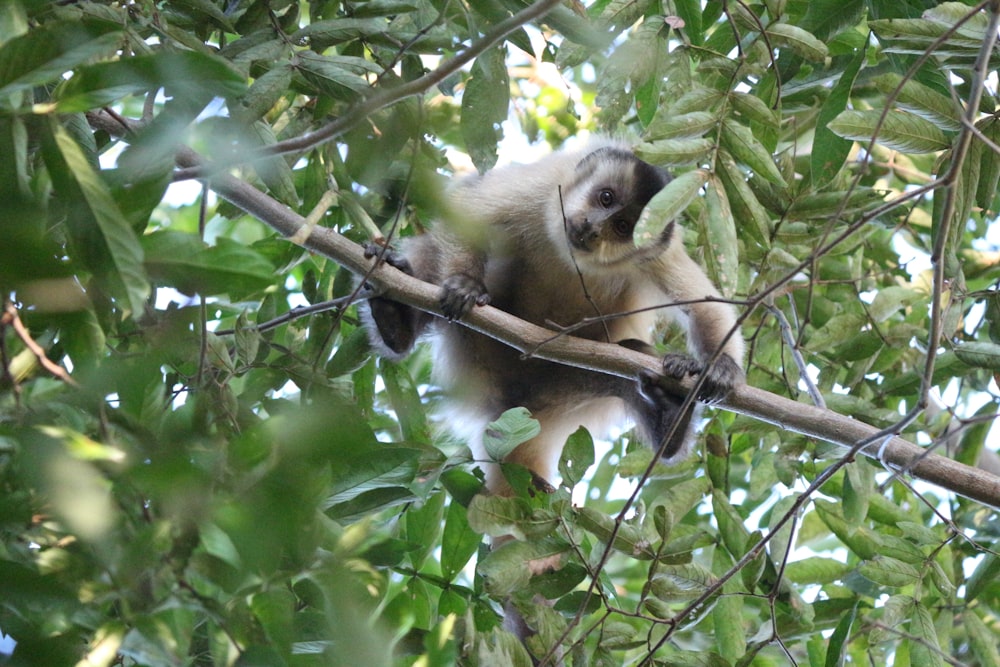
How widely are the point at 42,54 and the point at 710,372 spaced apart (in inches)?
97.7

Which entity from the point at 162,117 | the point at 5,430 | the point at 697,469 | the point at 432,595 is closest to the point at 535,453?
the point at 697,469

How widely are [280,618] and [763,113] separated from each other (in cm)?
210

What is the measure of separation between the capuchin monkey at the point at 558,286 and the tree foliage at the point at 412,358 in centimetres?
20

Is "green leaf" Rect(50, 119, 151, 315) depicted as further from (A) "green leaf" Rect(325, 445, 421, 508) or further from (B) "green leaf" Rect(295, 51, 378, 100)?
(B) "green leaf" Rect(295, 51, 378, 100)

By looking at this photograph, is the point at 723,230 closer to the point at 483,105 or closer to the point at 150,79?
the point at 483,105

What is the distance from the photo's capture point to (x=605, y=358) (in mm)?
3031

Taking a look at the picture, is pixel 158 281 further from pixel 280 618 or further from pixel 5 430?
pixel 280 618

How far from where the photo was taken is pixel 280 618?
1.24m

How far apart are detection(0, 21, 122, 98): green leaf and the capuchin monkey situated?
8.24 ft

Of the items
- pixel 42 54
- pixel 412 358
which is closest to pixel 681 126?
pixel 42 54

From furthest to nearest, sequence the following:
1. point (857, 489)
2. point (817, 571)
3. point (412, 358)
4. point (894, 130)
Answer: point (412, 358), point (817, 571), point (857, 489), point (894, 130)

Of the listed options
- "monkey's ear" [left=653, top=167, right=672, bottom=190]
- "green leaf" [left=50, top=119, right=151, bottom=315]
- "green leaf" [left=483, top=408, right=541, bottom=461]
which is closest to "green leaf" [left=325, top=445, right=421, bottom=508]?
"green leaf" [left=483, top=408, right=541, bottom=461]

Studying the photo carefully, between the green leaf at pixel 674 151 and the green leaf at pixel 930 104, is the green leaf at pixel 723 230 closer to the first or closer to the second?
the green leaf at pixel 674 151

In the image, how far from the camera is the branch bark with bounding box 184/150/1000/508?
2.59 meters
